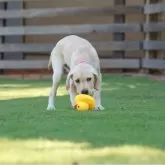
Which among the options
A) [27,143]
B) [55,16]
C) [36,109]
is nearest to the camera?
[27,143]

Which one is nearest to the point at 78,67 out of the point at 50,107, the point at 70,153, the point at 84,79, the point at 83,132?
the point at 84,79

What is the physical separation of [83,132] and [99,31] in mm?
8371

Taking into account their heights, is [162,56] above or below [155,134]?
below

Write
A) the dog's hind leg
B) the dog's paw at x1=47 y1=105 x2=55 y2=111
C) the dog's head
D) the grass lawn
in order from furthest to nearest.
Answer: the dog's hind leg
the dog's paw at x1=47 y1=105 x2=55 y2=111
the dog's head
the grass lawn

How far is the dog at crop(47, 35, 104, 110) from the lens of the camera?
667cm

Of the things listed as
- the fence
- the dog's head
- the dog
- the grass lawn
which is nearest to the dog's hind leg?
the dog

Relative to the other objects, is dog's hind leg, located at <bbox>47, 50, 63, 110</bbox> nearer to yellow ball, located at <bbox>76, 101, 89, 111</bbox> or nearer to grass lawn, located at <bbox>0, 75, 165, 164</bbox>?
grass lawn, located at <bbox>0, 75, 165, 164</bbox>

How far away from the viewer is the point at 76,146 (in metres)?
4.18

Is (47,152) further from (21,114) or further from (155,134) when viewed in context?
(21,114)

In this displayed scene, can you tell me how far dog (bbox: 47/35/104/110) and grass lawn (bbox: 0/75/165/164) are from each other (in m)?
0.27

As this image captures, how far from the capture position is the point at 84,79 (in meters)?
6.63

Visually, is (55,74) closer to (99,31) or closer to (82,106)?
(82,106)

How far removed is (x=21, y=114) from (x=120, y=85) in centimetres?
446

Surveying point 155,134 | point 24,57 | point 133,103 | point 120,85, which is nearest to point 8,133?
point 155,134
